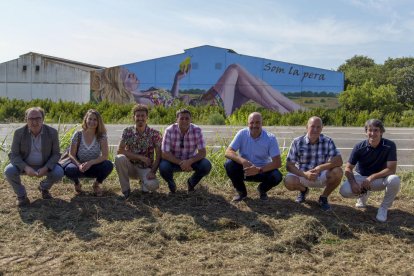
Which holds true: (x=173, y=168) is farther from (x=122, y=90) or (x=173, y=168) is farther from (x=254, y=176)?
(x=122, y=90)

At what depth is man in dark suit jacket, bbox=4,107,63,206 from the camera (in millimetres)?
5281

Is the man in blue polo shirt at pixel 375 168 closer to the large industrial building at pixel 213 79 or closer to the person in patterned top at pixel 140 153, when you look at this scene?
the person in patterned top at pixel 140 153

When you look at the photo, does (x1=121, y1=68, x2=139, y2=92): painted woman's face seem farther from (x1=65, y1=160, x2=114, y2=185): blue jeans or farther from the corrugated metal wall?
(x1=65, y1=160, x2=114, y2=185): blue jeans

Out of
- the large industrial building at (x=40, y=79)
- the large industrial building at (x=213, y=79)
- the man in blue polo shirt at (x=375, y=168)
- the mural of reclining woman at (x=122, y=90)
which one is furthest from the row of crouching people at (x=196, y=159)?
the large industrial building at (x=40, y=79)

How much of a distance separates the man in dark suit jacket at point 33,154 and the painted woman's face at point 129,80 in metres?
31.0

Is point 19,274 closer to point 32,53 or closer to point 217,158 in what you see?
point 217,158

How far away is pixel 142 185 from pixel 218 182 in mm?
1240

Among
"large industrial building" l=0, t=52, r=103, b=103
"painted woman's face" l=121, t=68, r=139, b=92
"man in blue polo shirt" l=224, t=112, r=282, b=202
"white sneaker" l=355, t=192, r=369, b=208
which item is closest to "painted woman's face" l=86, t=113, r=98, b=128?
"man in blue polo shirt" l=224, t=112, r=282, b=202

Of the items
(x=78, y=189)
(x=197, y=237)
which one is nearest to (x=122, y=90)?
(x=78, y=189)

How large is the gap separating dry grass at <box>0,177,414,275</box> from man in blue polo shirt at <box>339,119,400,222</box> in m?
0.25

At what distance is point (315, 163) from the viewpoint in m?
5.45

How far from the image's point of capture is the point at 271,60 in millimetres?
34312

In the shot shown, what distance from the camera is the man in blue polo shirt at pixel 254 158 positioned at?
5454 millimetres

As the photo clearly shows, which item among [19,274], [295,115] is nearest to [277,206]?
[19,274]
